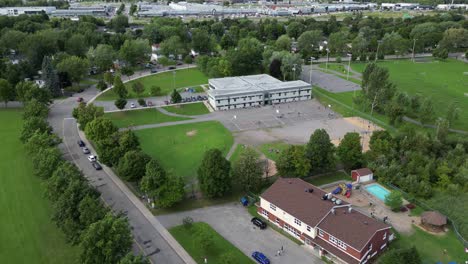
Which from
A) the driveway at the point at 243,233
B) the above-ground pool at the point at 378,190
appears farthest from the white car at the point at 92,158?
the above-ground pool at the point at 378,190

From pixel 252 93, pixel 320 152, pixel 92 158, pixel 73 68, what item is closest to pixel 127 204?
pixel 92 158

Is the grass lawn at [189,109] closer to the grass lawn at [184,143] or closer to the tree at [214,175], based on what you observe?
the grass lawn at [184,143]

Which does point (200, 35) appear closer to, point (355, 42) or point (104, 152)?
point (355, 42)

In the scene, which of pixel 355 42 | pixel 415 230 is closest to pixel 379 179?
pixel 415 230

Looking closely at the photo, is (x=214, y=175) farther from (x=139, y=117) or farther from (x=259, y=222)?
(x=139, y=117)

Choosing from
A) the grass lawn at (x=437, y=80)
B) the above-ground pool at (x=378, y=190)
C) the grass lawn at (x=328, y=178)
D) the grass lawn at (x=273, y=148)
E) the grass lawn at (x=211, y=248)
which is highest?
the grass lawn at (x=437, y=80)

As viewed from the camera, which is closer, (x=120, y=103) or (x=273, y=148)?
(x=273, y=148)
